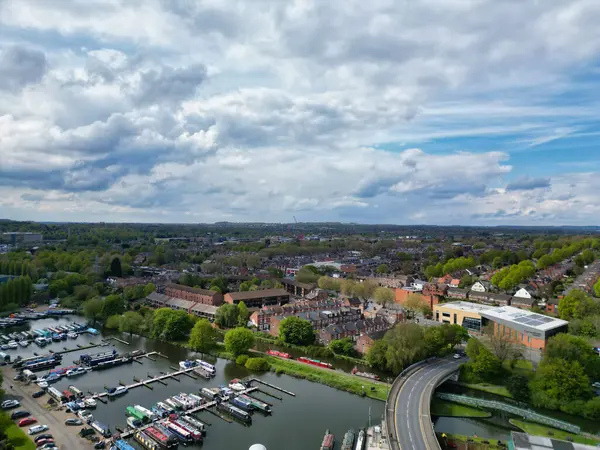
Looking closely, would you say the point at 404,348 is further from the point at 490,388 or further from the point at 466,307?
the point at 466,307

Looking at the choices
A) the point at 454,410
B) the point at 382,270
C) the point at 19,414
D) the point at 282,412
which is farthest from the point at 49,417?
the point at 382,270

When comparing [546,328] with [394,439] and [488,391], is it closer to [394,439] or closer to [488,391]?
[488,391]

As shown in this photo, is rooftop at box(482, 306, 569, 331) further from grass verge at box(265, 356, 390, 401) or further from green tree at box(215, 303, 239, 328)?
green tree at box(215, 303, 239, 328)

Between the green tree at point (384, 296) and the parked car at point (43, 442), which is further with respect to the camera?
the green tree at point (384, 296)

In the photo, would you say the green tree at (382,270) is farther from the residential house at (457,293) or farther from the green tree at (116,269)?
the green tree at (116,269)

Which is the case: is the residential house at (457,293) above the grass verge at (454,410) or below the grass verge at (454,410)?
above

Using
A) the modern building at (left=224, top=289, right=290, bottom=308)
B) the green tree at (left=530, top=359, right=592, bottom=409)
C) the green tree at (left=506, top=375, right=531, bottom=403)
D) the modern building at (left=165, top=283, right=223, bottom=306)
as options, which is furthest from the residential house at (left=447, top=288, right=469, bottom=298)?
the green tree at (left=506, top=375, right=531, bottom=403)

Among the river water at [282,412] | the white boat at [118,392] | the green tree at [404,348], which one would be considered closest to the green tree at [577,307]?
the green tree at [404,348]

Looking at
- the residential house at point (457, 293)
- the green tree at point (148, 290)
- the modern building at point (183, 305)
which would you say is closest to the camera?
the modern building at point (183, 305)

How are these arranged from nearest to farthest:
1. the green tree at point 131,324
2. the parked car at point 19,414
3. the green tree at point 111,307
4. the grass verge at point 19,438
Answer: the grass verge at point 19,438 < the parked car at point 19,414 < the green tree at point 131,324 < the green tree at point 111,307
